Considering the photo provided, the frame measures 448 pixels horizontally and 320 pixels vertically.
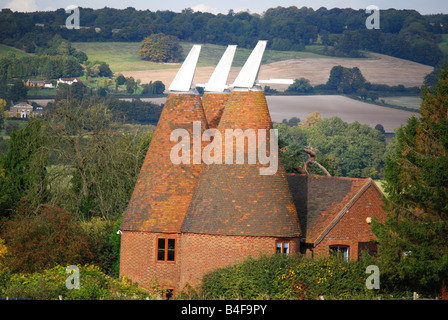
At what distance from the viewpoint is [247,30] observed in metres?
164

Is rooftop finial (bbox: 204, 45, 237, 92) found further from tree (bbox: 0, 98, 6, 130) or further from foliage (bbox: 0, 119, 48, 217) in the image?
tree (bbox: 0, 98, 6, 130)

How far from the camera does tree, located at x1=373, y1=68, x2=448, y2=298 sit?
25.8 metres

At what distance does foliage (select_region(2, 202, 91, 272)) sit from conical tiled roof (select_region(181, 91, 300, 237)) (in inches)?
284

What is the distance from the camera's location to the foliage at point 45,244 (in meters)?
31.8

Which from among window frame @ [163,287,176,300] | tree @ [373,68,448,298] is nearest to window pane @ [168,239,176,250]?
window frame @ [163,287,176,300]

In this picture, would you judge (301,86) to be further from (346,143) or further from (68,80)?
(68,80)

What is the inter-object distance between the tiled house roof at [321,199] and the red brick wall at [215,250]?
11.1 feet

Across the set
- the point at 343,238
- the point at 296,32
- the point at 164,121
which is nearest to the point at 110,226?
the point at 164,121

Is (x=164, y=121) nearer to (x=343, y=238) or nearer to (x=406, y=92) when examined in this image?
(x=343, y=238)

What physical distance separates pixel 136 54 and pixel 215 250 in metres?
136
